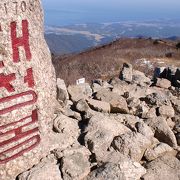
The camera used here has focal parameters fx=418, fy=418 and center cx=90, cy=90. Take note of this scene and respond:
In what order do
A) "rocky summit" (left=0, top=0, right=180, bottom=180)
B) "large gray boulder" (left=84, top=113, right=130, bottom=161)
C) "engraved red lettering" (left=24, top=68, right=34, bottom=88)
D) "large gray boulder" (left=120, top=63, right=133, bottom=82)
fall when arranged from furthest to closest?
"large gray boulder" (left=120, top=63, right=133, bottom=82) < "large gray boulder" (left=84, top=113, right=130, bottom=161) < "engraved red lettering" (left=24, top=68, right=34, bottom=88) < "rocky summit" (left=0, top=0, right=180, bottom=180)

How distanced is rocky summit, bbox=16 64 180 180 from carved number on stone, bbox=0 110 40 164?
0.99 ft

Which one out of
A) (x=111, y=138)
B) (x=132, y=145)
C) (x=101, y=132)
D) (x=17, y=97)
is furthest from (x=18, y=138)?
(x=132, y=145)

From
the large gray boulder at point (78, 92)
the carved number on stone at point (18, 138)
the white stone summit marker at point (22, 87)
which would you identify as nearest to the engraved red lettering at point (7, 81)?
the white stone summit marker at point (22, 87)

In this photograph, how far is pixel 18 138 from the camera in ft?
19.7

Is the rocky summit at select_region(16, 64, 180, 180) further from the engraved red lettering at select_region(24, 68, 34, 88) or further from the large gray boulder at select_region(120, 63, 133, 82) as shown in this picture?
the large gray boulder at select_region(120, 63, 133, 82)

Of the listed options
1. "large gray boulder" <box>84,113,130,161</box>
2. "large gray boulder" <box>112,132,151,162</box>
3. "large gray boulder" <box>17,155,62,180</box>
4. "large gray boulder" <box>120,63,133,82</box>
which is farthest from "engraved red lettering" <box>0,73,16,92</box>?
"large gray boulder" <box>120,63,133,82</box>

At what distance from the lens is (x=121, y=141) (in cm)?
683

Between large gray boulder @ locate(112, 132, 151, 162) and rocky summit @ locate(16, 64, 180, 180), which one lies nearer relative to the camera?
rocky summit @ locate(16, 64, 180, 180)

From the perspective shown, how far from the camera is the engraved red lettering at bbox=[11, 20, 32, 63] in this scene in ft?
19.0

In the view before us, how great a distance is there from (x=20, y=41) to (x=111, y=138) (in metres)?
2.22

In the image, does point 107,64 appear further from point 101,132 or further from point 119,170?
point 119,170

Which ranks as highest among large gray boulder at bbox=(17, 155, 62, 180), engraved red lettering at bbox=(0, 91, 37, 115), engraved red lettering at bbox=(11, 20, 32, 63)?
engraved red lettering at bbox=(11, 20, 32, 63)

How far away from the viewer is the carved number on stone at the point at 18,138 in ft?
19.2

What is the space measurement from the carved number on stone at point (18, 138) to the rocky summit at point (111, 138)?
30 cm
